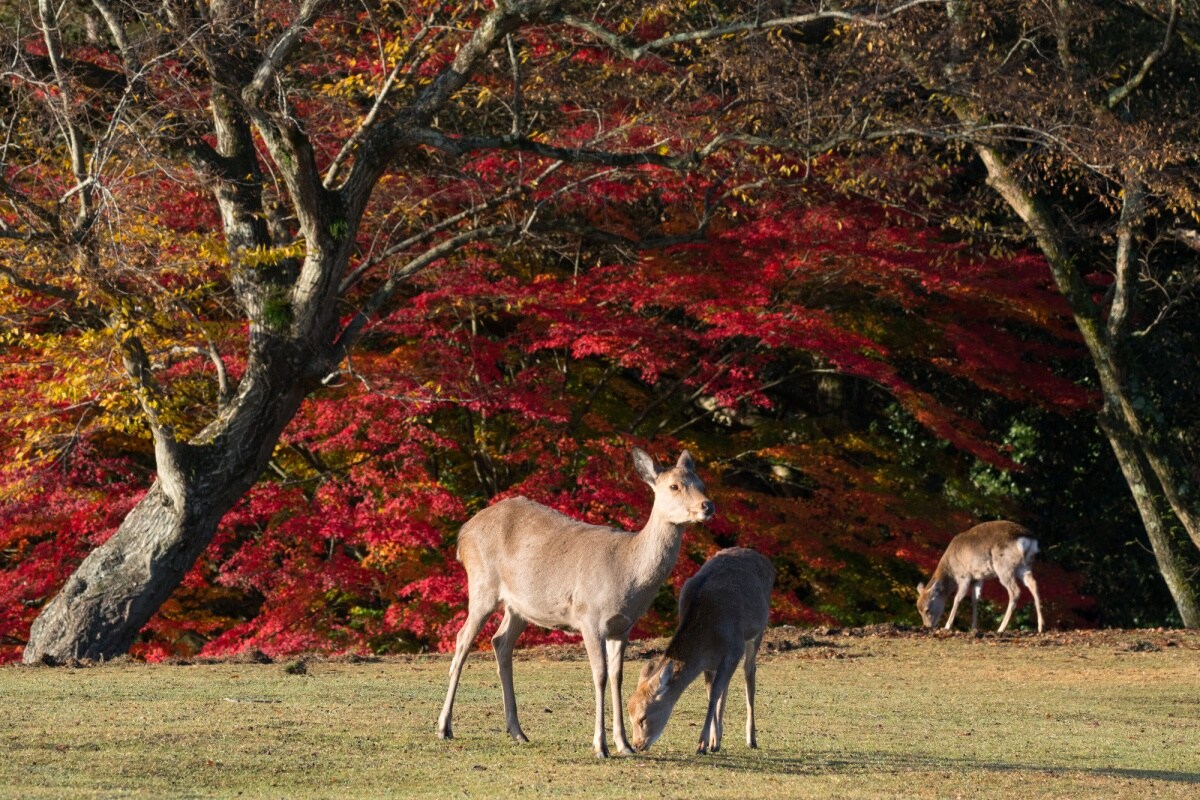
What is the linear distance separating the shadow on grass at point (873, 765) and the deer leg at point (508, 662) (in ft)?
2.82

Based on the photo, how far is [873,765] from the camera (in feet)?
27.7

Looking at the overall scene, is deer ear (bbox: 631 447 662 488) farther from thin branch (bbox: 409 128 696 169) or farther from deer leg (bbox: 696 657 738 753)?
thin branch (bbox: 409 128 696 169)

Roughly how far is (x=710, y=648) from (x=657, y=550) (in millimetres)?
989

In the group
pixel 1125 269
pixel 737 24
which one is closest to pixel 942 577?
pixel 1125 269

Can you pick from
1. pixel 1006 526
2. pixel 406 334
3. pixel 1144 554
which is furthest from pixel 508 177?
pixel 1144 554

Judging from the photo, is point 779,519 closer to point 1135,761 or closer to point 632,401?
point 632,401

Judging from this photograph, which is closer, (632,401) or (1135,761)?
(1135,761)

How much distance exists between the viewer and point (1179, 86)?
21.3 meters

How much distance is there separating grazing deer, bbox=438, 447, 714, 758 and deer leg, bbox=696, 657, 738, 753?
0.52 metres

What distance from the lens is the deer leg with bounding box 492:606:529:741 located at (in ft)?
28.0

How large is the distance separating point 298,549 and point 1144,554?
13127 mm

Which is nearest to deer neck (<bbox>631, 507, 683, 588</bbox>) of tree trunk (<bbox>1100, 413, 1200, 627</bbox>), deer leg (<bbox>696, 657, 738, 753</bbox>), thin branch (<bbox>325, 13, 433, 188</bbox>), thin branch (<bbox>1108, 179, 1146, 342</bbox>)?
deer leg (<bbox>696, 657, 738, 753</bbox>)

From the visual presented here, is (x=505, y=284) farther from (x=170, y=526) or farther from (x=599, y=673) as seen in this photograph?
(x=599, y=673)

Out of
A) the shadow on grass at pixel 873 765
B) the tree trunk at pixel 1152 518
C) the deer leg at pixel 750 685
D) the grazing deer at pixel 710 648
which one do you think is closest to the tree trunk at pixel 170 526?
the grazing deer at pixel 710 648
